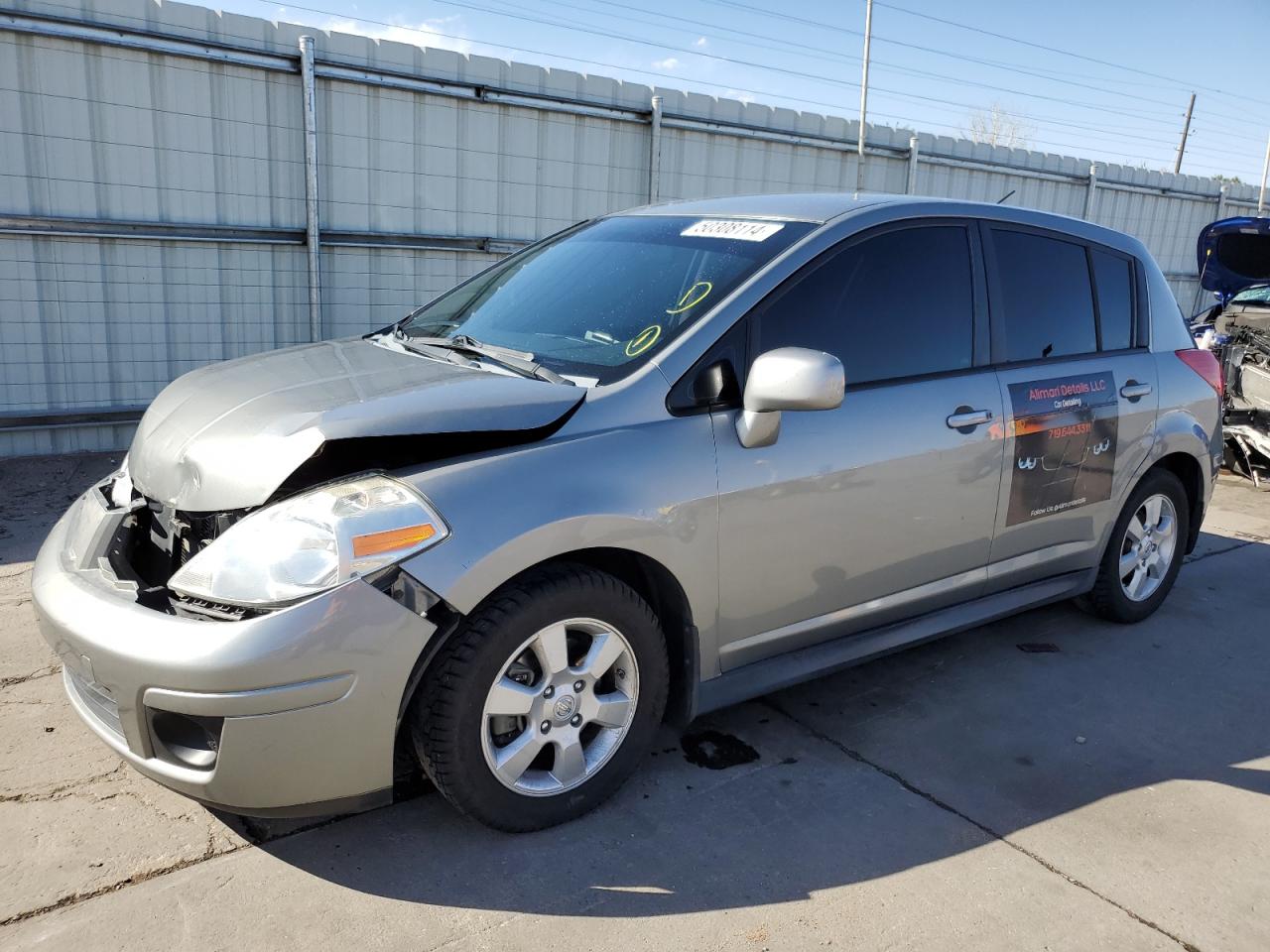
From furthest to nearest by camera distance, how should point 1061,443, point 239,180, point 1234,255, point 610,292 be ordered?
point 1234,255
point 239,180
point 1061,443
point 610,292

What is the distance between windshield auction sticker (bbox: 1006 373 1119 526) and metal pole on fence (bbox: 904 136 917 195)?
24.9ft

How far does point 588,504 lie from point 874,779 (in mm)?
1383

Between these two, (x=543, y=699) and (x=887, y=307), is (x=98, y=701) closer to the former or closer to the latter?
(x=543, y=699)

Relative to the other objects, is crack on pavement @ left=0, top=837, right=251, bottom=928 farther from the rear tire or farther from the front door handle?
the rear tire

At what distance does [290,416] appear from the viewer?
2604 millimetres

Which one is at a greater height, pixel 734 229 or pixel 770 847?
pixel 734 229

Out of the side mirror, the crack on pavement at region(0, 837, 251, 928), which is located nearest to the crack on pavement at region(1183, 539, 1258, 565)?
the side mirror

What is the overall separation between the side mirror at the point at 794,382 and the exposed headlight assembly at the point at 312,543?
98 cm

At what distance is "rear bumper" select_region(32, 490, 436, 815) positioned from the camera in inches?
88.0

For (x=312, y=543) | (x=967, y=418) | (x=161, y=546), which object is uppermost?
(x=967, y=418)

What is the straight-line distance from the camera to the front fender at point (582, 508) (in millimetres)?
2426

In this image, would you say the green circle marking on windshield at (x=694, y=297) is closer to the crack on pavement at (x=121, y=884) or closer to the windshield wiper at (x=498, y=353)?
the windshield wiper at (x=498, y=353)

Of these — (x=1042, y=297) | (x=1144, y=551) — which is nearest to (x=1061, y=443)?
(x=1042, y=297)

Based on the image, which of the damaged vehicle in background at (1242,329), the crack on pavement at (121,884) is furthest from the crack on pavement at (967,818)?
the damaged vehicle in background at (1242,329)
